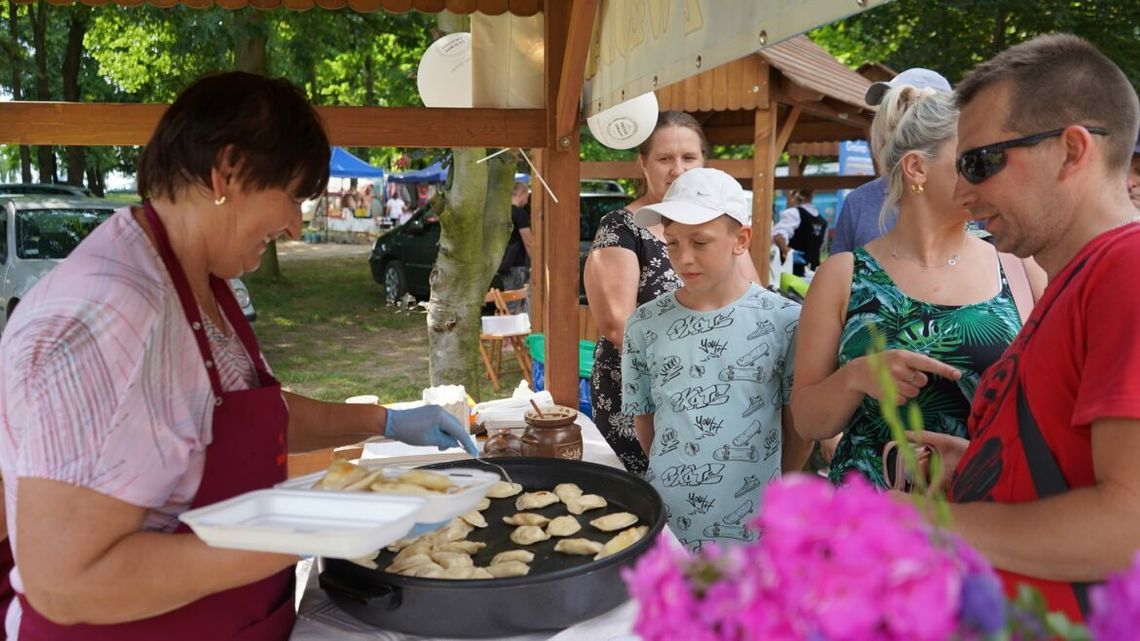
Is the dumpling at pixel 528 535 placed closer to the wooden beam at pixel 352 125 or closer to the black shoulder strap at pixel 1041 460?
the black shoulder strap at pixel 1041 460

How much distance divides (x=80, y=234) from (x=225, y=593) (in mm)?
8502

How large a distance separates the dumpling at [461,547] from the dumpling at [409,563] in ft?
0.22

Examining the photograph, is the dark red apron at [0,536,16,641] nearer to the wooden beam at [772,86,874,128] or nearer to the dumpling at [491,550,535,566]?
the dumpling at [491,550,535,566]

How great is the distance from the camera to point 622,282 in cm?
300

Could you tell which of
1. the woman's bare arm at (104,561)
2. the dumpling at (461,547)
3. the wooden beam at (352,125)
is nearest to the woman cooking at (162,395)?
the woman's bare arm at (104,561)

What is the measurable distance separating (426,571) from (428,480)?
393 millimetres

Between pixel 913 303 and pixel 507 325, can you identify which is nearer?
pixel 913 303

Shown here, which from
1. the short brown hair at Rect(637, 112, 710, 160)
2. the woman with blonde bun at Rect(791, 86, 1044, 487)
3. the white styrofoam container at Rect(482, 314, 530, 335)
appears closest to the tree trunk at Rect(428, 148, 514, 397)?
the white styrofoam container at Rect(482, 314, 530, 335)

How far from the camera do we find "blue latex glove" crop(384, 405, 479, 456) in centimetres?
205

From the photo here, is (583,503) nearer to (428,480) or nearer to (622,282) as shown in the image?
(428,480)

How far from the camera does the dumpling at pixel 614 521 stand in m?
1.91

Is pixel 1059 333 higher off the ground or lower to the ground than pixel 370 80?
lower

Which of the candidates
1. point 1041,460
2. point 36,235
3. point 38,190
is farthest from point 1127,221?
point 38,190

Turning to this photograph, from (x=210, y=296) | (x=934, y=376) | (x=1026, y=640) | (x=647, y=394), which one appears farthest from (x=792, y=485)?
(x=647, y=394)
